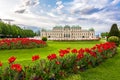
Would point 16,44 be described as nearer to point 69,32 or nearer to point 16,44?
point 16,44

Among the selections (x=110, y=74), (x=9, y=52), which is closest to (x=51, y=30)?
(x=9, y=52)

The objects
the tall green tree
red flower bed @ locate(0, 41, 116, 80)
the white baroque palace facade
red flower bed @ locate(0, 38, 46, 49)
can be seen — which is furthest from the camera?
the white baroque palace facade

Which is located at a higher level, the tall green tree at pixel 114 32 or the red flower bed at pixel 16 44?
the tall green tree at pixel 114 32

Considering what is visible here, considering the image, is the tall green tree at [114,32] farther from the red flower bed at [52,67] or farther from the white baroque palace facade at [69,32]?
the white baroque palace facade at [69,32]

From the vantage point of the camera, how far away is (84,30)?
13088 cm

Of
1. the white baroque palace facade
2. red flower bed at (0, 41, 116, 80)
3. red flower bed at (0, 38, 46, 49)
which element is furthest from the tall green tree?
the white baroque palace facade

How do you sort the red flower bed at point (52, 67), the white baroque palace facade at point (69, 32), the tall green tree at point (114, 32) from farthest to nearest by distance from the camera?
the white baroque palace facade at point (69, 32)
the tall green tree at point (114, 32)
the red flower bed at point (52, 67)

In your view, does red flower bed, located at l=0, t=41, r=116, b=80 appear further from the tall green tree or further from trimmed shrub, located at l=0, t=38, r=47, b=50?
the tall green tree

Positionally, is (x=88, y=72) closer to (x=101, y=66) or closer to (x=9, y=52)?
(x=101, y=66)

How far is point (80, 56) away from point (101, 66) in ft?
9.39

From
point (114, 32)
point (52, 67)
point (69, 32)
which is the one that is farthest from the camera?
point (69, 32)

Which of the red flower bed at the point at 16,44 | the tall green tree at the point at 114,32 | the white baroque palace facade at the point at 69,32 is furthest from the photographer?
the white baroque palace facade at the point at 69,32

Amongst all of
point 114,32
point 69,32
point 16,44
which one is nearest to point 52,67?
point 16,44

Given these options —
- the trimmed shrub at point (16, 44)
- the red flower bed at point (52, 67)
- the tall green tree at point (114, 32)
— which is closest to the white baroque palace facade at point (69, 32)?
the tall green tree at point (114, 32)
